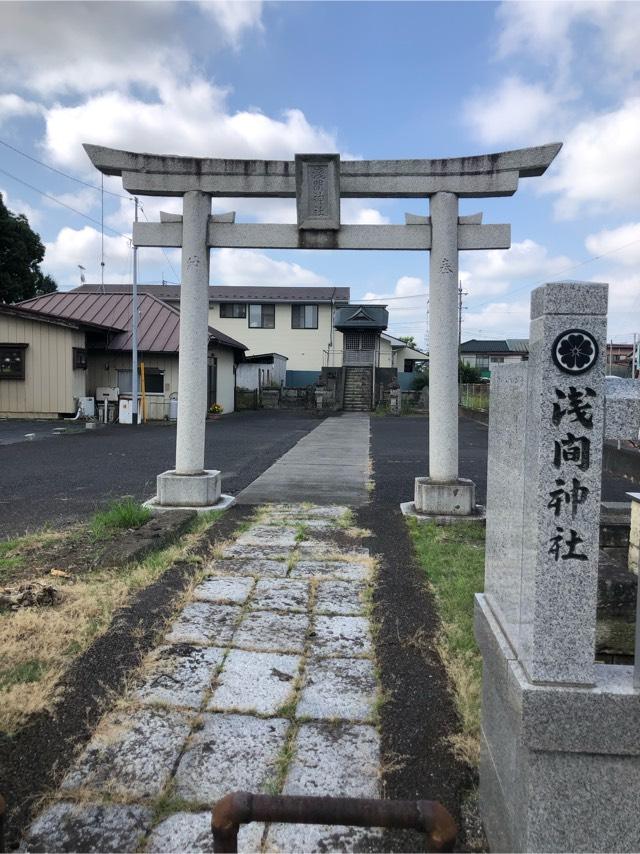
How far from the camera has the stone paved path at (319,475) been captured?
8078mm

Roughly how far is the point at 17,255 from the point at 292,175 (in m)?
27.1

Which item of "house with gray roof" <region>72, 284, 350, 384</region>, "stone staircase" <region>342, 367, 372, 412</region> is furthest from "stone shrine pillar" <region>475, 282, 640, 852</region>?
"house with gray roof" <region>72, 284, 350, 384</region>

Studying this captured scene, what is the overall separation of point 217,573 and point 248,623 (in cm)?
101

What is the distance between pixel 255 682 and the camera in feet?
10.1

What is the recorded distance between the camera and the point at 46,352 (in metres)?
19.5

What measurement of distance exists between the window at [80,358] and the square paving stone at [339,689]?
18.5 m

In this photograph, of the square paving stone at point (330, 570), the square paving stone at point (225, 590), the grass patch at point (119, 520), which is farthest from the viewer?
the grass patch at point (119, 520)

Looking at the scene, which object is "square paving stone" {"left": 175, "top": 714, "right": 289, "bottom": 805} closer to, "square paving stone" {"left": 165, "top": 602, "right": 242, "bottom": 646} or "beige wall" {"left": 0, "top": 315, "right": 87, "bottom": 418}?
"square paving stone" {"left": 165, "top": 602, "right": 242, "bottom": 646}

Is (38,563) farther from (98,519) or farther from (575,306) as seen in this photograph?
(575,306)

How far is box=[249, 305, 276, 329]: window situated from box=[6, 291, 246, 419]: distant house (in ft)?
34.5

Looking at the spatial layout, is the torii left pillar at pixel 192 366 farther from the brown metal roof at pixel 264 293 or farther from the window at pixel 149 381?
the brown metal roof at pixel 264 293

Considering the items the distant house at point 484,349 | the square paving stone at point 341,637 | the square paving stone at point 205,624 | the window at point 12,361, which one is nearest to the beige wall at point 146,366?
the window at point 12,361

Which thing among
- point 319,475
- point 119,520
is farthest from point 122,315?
point 119,520

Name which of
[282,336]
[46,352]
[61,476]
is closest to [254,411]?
[282,336]
